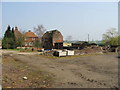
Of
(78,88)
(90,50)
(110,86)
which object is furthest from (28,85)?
(90,50)

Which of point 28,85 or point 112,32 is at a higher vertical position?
point 112,32

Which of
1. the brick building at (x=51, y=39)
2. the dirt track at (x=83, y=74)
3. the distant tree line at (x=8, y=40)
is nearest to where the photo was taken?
the dirt track at (x=83, y=74)

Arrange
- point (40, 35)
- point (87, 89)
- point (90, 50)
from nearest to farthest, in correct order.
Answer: point (87, 89), point (90, 50), point (40, 35)

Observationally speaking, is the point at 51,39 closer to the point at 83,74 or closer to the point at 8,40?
the point at 8,40

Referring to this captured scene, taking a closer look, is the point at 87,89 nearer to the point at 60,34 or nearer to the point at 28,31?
the point at 60,34

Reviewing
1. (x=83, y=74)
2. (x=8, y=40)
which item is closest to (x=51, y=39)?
(x=8, y=40)

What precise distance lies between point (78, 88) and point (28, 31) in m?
58.1

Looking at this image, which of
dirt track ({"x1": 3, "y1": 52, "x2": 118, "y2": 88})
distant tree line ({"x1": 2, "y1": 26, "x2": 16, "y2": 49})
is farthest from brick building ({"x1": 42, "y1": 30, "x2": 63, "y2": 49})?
dirt track ({"x1": 3, "y1": 52, "x2": 118, "y2": 88})

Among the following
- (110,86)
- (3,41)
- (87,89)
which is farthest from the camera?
(3,41)

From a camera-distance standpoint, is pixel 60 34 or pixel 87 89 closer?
pixel 87 89

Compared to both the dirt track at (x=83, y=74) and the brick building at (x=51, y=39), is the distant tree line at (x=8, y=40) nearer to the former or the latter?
the brick building at (x=51, y=39)

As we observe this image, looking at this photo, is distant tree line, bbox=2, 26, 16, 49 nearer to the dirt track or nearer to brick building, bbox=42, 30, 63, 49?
brick building, bbox=42, 30, 63, 49

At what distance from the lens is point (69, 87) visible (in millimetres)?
6793

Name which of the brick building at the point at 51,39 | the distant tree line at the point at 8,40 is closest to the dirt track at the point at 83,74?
the distant tree line at the point at 8,40
